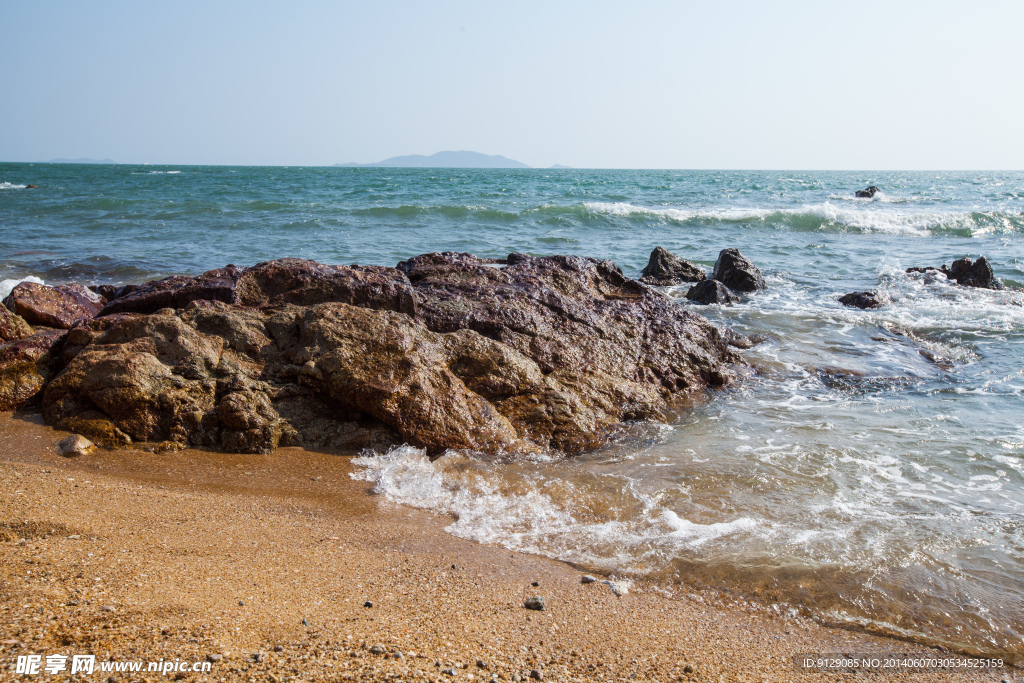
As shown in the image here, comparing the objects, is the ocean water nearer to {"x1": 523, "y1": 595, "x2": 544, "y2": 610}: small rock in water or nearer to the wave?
{"x1": 523, "y1": 595, "x2": 544, "y2": 610}: small rock in water

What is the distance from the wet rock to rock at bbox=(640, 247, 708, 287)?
1.28ft

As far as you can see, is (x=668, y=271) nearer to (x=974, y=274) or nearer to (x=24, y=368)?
(x=974, y=274)

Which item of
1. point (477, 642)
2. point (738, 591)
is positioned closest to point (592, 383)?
point (738, 591)

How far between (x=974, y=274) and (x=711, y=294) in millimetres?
6113

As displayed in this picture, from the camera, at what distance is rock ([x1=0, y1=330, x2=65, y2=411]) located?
4.29m

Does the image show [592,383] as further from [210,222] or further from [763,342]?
[210,222]

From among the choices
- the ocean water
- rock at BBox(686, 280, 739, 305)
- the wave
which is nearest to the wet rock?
the ocean water

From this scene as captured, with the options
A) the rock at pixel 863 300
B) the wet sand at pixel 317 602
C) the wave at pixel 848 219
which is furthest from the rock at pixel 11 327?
the wave at pixel 848 219

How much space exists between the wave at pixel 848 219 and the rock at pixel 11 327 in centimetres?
1938

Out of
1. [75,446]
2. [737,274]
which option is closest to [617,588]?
[75,446]

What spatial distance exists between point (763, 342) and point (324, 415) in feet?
18.0

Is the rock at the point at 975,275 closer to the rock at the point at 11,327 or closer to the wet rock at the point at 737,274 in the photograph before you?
the wet rock at the point at 737,274

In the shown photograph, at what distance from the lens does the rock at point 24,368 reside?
429 centimetres

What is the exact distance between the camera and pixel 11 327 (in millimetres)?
4988
